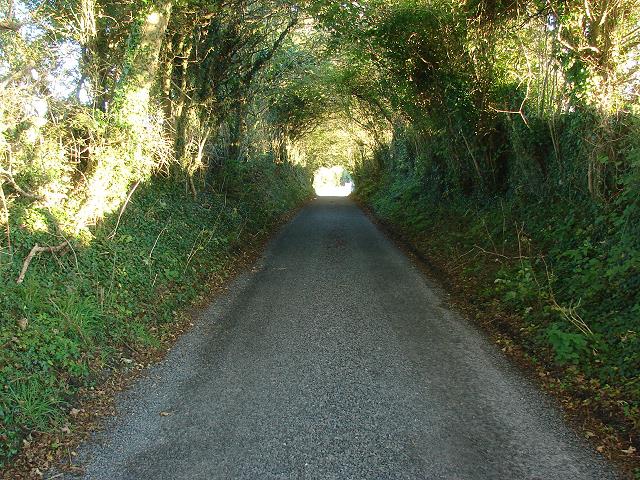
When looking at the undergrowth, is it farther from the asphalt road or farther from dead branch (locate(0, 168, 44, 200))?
dead branch (locate(0, 168, 44, 200))

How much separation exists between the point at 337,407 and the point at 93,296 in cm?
342

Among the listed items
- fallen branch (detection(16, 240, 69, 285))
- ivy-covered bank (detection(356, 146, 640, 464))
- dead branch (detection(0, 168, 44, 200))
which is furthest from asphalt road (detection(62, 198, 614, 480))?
dead branch (detection(0, 168, 44, 200))

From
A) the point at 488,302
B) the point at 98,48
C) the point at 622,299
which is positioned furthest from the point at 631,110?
the point at 98,48

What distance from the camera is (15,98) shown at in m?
5.93

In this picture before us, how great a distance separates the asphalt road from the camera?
3.78 m

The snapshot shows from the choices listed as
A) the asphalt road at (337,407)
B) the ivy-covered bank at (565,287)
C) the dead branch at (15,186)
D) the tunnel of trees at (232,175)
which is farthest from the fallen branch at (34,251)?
the ivy-covered bank at (565,287)

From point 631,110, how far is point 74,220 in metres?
7.86

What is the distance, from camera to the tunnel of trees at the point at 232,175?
521 cm

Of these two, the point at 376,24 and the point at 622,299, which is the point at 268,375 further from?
the point at 376,24

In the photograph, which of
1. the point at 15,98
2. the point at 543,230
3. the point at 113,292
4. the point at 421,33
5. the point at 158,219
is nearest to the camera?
the point at 15,98

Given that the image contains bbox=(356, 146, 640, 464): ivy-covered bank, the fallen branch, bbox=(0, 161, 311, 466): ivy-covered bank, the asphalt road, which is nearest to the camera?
the asphalt road

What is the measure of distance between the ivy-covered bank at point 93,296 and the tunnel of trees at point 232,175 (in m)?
0.03

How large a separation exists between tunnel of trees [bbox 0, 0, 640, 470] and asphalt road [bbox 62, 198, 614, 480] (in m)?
0.62

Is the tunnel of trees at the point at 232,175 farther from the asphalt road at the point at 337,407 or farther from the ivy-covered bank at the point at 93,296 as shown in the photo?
the asphalt road at the point at 337,407
